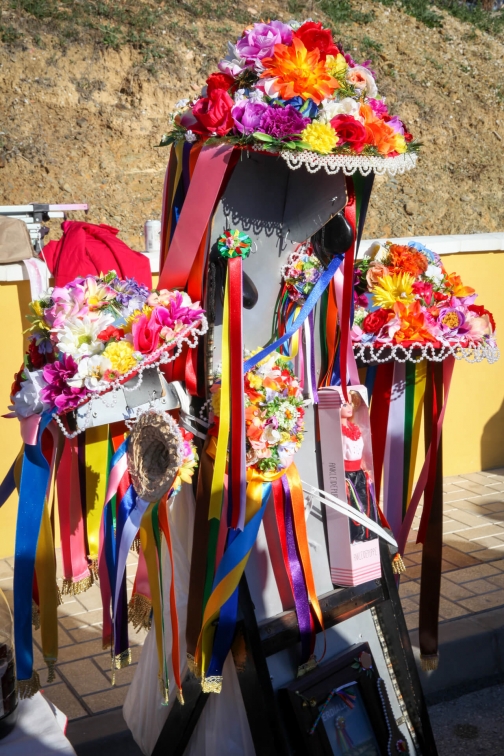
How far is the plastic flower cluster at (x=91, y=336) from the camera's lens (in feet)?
6.47

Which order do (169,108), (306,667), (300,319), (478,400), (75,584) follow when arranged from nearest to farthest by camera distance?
1. (300,319)
2. (306,667)
3. (75,584)
4. (478,400)
5. (169,108)

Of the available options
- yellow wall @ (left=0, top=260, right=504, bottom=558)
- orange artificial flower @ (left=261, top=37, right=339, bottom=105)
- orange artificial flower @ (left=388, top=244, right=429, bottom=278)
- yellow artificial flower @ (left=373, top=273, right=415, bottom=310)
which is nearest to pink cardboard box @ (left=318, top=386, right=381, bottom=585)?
yellow artificial flower @ (left=373, top=273, right=415, bottom=310)

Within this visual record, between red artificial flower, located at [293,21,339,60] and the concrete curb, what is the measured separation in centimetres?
231

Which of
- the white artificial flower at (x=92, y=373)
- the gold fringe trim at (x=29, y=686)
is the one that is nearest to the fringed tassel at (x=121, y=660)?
the gold fringe trim at (x=29, y=686)

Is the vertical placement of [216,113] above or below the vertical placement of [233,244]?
above

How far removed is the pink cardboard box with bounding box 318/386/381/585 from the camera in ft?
7.57

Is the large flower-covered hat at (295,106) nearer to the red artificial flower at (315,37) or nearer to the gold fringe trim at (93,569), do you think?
the red artificial flower at (315,37)

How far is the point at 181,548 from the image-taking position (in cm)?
243

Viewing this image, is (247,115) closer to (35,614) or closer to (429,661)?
(35,614)

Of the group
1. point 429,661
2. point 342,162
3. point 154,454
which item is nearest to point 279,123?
point 342,162

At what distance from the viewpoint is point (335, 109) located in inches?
79.9

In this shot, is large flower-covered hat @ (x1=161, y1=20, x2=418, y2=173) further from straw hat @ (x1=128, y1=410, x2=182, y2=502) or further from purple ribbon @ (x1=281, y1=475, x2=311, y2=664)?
purple ribbon @ (x1=281, y1=475, x2=311, y2=664)

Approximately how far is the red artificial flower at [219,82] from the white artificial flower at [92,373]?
704 mm

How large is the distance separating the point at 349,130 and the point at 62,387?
93cm
